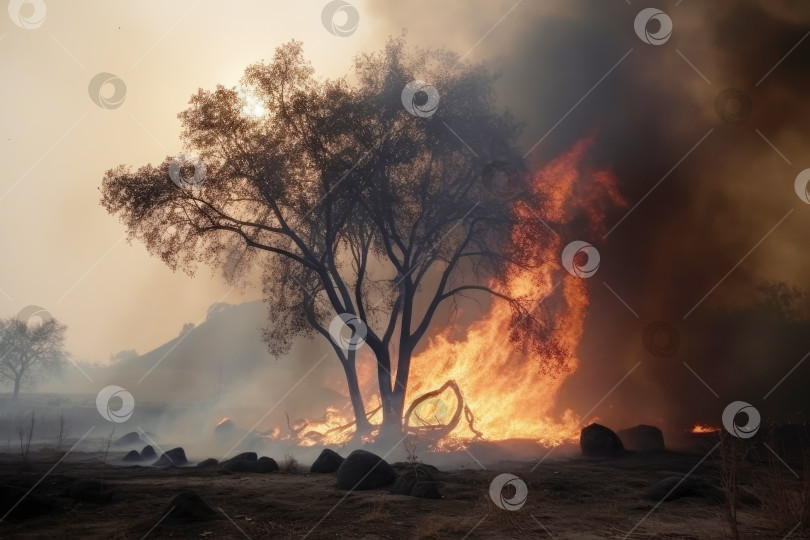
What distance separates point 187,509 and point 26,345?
5371cm

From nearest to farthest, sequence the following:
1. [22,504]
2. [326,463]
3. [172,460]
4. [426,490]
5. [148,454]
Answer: [22,504]
[426,490]
[326,463]
[172,460]
[148,454]

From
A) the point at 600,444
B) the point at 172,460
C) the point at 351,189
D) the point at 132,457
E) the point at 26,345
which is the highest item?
the point at 351,189

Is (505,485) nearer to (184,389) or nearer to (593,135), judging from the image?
(593,135)

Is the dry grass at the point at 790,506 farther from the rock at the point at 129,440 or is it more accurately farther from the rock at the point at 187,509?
the rock at the point at 129,440

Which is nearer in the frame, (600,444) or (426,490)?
(426,490)

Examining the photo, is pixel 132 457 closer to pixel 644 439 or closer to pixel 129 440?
pixel 129 440

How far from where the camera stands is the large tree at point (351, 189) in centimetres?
2075

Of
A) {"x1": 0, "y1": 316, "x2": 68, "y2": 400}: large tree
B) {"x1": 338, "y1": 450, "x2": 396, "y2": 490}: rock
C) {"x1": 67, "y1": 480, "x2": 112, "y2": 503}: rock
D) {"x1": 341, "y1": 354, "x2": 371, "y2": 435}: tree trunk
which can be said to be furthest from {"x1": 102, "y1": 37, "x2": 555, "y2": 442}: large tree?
{"x1": 0, "y1": 316, "x2": 68, "y2": 400}: large tree

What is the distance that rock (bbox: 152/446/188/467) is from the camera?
17859 millimetres

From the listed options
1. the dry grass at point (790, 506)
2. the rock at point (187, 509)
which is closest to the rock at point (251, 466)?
the rock at point (187, 509)

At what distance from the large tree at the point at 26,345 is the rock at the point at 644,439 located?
173 ft

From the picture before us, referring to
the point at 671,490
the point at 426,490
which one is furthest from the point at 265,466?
the point at 671,490

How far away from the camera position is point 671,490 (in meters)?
11.5

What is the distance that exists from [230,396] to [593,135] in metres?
39.4
